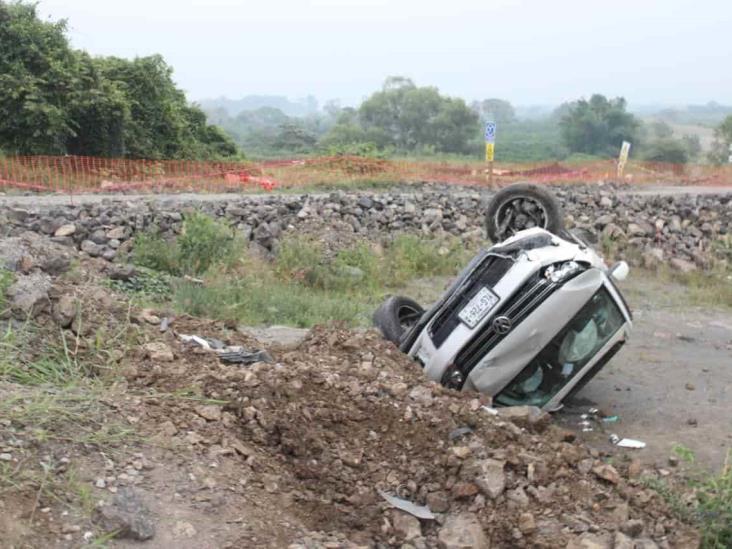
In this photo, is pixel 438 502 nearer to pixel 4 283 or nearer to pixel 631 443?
pixel 631 443

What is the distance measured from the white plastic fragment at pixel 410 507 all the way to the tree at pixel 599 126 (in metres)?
82.7

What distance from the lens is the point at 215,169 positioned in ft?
84.7

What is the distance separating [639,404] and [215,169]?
1956cm

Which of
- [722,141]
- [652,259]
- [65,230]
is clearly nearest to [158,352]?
[65,230]

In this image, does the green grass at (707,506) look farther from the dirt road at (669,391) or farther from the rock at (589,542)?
the dirt road at (669,391)

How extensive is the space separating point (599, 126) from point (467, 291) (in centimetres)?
8136

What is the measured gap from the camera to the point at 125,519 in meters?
3.74

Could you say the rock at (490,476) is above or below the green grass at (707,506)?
above

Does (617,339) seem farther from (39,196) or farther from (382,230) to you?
(39,196)

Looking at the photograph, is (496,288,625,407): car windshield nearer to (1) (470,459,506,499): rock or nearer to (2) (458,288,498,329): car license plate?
(2) (458,288,498,329): car license plate

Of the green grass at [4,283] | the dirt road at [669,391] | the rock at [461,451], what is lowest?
the dirt road at [669,391]

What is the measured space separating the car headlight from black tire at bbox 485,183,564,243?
14.2 ft

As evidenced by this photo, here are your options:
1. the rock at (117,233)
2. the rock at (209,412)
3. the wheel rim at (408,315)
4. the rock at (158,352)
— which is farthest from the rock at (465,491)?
the rock at (117,233)

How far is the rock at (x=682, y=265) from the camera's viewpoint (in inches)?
702
